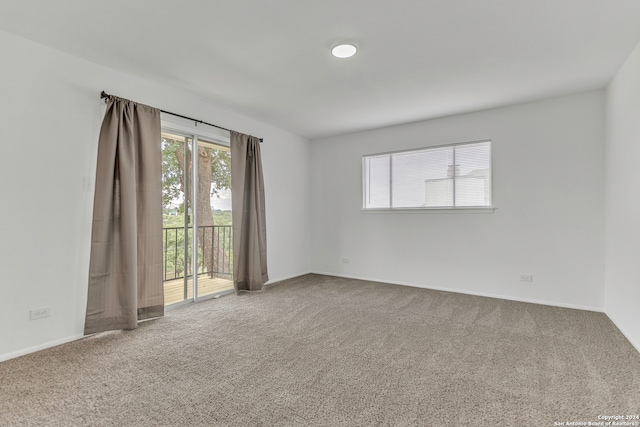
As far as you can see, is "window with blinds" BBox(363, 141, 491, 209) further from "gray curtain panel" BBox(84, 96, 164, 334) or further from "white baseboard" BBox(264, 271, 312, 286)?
"gray curtain panel" BBox(84, 96, 164, 334)

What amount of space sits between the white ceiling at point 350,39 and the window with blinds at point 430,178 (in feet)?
2.91

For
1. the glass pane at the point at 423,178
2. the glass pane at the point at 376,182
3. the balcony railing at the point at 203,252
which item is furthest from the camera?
the glass pane at the point at 376,182

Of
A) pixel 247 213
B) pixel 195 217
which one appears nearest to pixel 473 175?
pixel 247 213

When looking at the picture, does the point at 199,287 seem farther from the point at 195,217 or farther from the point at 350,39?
the point at 350,39

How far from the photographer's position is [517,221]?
399 centimetres

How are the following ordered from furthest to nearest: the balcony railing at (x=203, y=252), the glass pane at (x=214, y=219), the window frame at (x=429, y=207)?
the window frame at (x=429, y=207) < the glass pane at (x=214, y=219) < the balcony railing at (x=203, y=252)

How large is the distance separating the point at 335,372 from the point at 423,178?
3.40 metres

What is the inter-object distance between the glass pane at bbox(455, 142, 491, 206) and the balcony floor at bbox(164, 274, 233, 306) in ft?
11.8

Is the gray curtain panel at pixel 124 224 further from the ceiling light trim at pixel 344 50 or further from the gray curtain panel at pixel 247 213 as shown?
the ceiling light trim at pixel 344 50

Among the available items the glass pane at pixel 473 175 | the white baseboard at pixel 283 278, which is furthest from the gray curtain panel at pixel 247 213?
the glass pane at pixel 473 175

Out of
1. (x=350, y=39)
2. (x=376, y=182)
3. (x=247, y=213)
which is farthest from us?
(x=376, y=182)

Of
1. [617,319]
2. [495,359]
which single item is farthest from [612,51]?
[495,359]

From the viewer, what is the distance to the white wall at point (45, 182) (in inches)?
95.5

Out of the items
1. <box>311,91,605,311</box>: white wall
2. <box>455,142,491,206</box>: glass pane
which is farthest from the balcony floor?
<box>455,142,491,206</box>: glass pane
